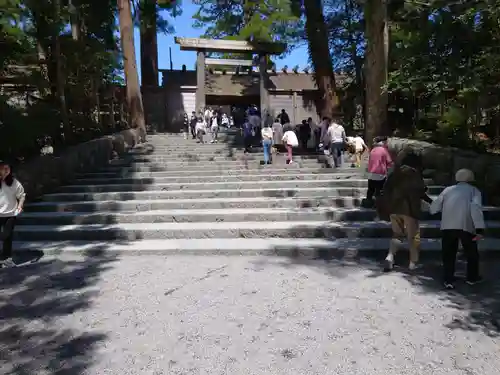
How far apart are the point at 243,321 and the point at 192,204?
459cm

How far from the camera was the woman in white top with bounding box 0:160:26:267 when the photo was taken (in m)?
5.59

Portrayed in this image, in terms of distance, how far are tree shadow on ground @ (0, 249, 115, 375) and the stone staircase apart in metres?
0.87

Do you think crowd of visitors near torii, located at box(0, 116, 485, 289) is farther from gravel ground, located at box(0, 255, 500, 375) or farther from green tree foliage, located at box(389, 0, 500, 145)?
green tree foliage, located at box(389, 0, 500, 145)

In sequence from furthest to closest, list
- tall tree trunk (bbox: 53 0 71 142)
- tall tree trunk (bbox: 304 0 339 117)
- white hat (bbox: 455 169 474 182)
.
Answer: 1. tall tree trunk (bbox: 304 0 339 117)
2. tall tree trunk (bbox: 53 0 71 142)
3. white hat (bbox: 455 169 474 182)

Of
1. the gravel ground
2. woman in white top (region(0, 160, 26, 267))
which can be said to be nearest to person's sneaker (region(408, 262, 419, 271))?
the gravel ground

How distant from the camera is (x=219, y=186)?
30.8 ft

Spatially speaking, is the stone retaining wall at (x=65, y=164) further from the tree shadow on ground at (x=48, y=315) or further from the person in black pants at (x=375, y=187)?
the person in black pants at (x=375, y=187)

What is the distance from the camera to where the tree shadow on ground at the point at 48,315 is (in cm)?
327

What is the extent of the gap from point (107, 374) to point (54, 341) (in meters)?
0.85

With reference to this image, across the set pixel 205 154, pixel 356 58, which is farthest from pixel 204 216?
pixel 356 58

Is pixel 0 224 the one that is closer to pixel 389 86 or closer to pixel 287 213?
pixel 287 213

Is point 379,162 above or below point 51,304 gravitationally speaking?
above

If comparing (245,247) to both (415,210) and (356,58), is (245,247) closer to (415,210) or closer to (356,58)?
(415,210)

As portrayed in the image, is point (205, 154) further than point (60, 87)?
Yes
